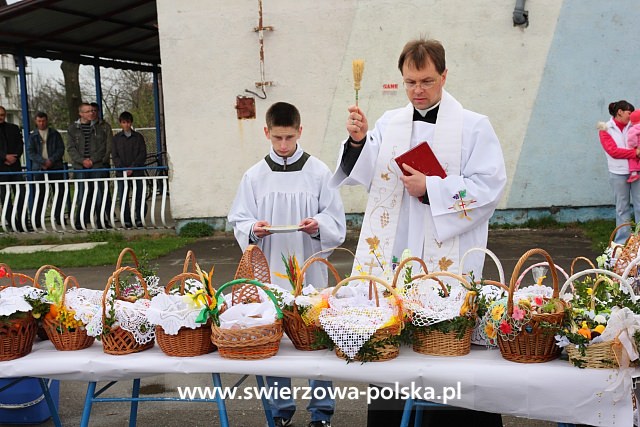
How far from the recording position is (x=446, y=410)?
3.17 metres

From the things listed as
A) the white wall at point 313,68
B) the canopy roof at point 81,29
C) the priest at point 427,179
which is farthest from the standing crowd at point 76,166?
the priest at point 427,179

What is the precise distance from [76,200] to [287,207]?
8.23 m

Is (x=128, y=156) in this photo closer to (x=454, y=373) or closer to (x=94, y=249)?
(x=94, y=249)

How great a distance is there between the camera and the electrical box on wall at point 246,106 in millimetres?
10273

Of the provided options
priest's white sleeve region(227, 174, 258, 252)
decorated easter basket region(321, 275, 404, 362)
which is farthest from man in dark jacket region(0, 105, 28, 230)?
decorated easter basket region(321, 275, 404, 362)

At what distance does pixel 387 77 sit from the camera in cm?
1000

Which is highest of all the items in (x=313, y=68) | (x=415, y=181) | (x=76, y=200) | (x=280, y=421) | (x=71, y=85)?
(x=71, y=85)

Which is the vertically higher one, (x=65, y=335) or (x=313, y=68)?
(x=313, y=68)

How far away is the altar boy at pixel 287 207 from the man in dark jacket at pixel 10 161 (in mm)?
8370

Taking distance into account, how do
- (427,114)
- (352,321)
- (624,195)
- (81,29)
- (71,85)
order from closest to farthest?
1. (352,321)
2. (427,114)
3. (624,195)
4. (81,29)
5. (71,85)

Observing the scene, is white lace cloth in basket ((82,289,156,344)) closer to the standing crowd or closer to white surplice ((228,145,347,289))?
white surplice ((228,145,347,289))

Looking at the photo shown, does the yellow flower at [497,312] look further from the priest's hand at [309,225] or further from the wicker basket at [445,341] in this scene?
the priest's hand at [309,225]

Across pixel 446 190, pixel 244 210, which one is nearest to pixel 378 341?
pixel 446 190

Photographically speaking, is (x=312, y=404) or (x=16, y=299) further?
(x=312, y=404)
